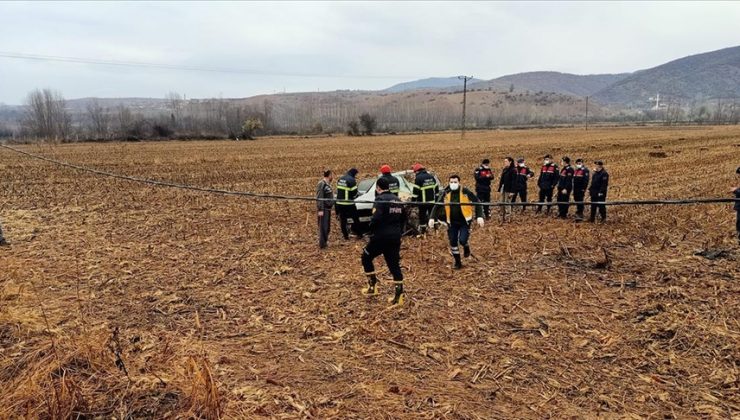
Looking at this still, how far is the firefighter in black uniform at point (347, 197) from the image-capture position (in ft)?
36.9

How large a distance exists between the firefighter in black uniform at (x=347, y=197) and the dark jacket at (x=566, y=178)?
251 inches

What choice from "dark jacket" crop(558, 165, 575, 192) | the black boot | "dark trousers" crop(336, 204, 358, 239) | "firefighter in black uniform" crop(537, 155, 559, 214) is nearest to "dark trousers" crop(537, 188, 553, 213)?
"firefighter in black uniform" crop(537, 155, 559, 214)

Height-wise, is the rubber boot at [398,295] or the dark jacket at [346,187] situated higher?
the dark jacket at [346,187]

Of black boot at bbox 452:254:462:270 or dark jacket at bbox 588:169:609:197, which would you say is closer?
black boot at bbox 452:254:462:270

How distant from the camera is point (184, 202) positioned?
17859 millimetres

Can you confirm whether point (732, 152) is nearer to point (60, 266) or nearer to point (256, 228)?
point (256, 228)

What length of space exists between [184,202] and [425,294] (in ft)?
41.2

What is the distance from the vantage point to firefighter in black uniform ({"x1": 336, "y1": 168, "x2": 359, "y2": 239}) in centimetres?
1124

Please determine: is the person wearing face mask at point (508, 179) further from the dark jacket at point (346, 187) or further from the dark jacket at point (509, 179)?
the dark jacket at point (346, 187)

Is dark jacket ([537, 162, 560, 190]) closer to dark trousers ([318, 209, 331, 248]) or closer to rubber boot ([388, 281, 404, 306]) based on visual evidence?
dark trousers ([318, 209, 331, 248])

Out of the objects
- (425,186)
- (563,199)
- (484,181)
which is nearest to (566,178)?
(563,199)

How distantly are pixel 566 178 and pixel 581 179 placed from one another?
49cm

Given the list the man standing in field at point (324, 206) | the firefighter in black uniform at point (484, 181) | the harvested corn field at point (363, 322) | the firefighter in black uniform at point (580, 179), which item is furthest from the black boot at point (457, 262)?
the firefighter in black uniform at point (580, 179)

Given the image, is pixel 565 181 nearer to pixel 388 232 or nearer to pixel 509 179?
pixel 509 179
